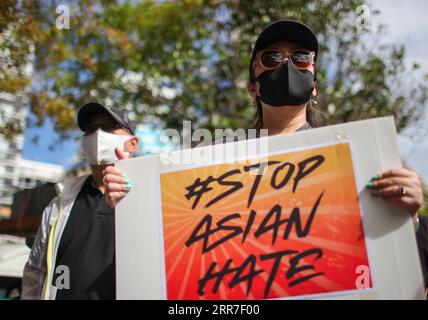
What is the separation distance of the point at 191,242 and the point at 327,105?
6.89 metres

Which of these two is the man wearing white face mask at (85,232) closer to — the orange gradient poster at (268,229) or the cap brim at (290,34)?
the orange gradient poster at (268,229)

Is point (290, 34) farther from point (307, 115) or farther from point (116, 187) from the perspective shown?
point (116, 187)

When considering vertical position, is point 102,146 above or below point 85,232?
above

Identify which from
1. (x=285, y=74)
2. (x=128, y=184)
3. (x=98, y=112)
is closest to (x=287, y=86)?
(x=285, y=74)

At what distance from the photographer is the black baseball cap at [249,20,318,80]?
6.01ft

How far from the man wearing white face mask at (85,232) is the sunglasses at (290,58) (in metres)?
0.77

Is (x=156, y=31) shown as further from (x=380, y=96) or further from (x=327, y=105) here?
(x=380, y=96)

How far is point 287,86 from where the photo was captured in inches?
68.7

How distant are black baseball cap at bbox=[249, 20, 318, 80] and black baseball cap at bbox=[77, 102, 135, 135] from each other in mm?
1019

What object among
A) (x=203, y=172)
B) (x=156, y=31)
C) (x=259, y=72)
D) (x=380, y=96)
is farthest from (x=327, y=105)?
(x=203, y=172)

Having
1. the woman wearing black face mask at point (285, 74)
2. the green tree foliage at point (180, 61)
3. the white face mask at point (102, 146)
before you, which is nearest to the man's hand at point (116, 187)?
the woman wearing black face mask at point (285, 74)

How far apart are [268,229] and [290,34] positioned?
3.07ft

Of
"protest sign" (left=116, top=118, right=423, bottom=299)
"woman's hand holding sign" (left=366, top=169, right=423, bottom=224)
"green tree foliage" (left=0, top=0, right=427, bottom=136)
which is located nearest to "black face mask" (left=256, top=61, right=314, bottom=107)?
"protest sign" (left=116, top=118, right=423, bottom=299)

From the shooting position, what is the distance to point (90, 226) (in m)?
2.06
